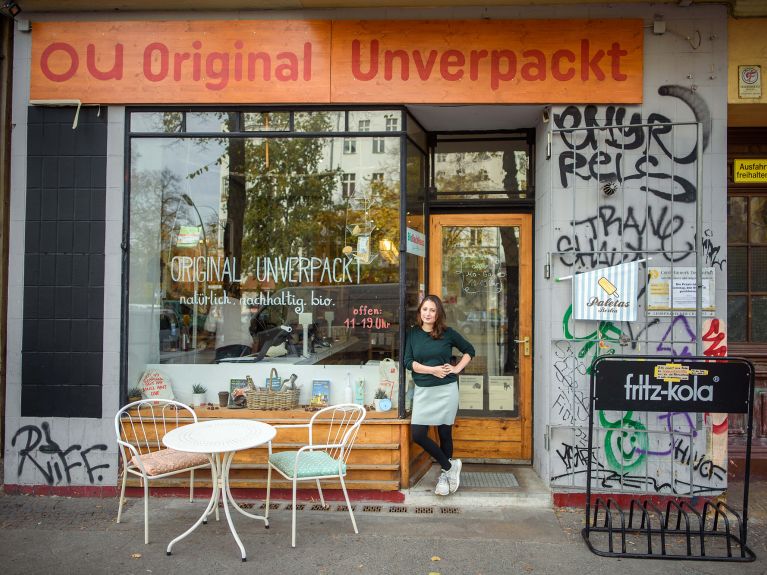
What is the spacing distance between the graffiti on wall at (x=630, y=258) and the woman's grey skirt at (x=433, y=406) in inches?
36.1

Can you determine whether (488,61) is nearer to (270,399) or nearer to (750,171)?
(750,171)

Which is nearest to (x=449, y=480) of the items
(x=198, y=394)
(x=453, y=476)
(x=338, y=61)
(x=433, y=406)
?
(x=453, y=476)

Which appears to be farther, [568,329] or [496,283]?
[496,283]

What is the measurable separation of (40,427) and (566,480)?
471cm

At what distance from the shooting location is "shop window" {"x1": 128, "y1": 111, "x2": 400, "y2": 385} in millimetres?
5398

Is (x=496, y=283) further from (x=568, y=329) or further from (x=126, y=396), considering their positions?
(x=126, y=396)

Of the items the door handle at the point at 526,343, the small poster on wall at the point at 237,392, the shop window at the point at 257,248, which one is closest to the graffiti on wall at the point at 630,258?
the door handle at the point at 526,343

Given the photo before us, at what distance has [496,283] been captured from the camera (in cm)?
589

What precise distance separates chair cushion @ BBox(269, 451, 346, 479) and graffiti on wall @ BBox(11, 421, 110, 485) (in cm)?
191

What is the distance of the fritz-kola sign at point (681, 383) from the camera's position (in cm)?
420

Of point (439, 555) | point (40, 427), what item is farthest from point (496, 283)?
point (40, 427)

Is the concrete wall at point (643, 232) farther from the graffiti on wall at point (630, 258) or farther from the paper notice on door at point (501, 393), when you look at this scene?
the paper notice on door at point (501, 393)

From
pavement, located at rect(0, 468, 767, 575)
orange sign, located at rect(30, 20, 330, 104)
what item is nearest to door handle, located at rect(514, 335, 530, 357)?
pavement, located at rect(0, 468, 767, 575)

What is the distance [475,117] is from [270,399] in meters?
3.26
